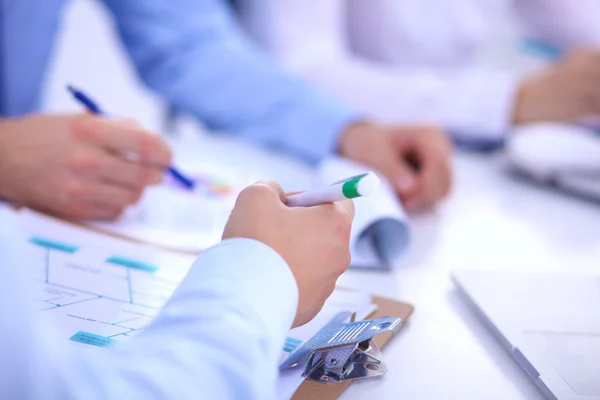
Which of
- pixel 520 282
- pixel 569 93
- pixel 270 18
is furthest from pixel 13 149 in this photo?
pixel 569 93

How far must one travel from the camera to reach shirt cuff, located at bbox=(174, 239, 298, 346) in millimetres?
332

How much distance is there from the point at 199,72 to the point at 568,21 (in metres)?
0.90

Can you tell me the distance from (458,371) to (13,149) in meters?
0.47

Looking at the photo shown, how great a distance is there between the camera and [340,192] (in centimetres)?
39

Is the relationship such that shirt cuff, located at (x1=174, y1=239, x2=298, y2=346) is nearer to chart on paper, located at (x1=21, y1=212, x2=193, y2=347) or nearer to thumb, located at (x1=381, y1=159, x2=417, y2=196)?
chart on paper, located at (x1=21, y1=212, x2=193, y2=347)

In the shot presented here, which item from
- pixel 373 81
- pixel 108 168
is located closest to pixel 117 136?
pixel 108 168

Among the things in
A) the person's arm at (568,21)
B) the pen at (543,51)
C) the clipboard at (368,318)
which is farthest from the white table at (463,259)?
the person's arm at (568,21)

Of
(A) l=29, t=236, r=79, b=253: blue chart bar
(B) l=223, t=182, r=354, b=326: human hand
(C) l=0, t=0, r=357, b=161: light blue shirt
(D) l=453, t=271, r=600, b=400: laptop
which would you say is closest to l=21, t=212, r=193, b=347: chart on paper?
(A) l=29, t=236, r=79, b=253: blue chart bar

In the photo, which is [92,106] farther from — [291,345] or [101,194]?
[291,345]

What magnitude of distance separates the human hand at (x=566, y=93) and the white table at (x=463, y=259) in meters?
0.10

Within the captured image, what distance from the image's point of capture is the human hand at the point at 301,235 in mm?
365

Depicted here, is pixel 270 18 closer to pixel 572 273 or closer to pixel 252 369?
pixel 572 273

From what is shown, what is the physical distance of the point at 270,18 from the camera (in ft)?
3.73

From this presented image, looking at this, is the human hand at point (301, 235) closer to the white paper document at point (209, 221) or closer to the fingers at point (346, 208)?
the fingers at point (346, 208)
